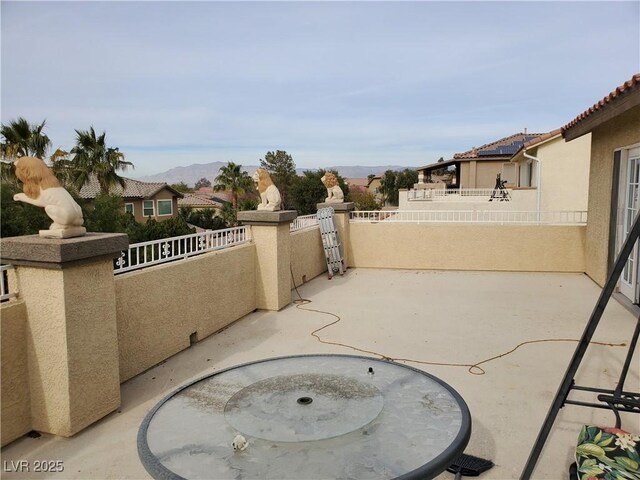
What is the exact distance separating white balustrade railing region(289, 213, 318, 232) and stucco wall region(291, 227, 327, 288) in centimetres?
14

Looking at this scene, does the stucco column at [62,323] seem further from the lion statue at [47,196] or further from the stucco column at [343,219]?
the stucco column at [343,219]

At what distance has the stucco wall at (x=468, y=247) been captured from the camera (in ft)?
33.5

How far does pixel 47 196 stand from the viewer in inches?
138

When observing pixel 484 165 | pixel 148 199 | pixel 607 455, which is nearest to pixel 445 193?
pixel 484 165

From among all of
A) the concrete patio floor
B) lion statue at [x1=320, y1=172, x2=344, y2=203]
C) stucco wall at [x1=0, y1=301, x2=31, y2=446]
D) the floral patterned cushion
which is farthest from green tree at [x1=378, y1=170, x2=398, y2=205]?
the floral patterned cushion

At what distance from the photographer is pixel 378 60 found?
12.6m

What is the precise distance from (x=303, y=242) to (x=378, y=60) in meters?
6.52

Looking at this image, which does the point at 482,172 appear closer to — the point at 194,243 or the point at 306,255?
the point at 306,255

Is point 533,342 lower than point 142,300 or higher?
lower

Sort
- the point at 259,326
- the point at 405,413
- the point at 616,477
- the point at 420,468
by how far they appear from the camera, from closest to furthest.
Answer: the point at 420,468
the point at 616,477
the point at 405,413
the point at 259,326

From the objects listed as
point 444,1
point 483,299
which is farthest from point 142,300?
point 444,1

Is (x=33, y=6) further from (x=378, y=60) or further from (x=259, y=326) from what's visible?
(x=378, y=60)

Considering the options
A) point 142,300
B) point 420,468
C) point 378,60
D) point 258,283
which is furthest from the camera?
point 378,60

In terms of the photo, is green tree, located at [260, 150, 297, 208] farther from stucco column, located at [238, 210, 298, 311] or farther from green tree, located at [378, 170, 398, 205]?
stucco column, located at [238, 210, 298, 311]
